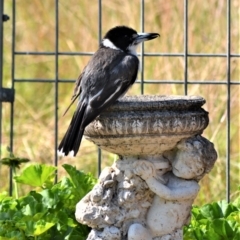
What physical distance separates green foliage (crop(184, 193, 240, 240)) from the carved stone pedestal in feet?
0.97

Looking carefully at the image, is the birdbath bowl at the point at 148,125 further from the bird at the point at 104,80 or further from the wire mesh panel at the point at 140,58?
the wire mesh panel at the point at 140,58

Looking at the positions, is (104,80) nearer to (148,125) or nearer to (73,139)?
(73,139)

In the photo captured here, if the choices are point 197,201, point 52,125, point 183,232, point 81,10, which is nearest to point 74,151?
point 183,232

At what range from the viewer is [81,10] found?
9398mm

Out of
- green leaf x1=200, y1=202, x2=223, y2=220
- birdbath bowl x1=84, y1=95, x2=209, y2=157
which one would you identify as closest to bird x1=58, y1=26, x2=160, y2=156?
birdbath bowl x1=84, y1=95, x2=209, y2=157

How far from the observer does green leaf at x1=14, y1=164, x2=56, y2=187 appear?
16.4 ft

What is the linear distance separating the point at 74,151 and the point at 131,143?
1.16 ft

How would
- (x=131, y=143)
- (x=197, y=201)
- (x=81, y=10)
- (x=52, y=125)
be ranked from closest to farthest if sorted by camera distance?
(x=131, y=143), (x=197, y=201), (x=52, y=125), (x=81, y=10)

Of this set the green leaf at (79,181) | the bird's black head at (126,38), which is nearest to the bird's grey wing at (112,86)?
the bird's black head at (126,38)

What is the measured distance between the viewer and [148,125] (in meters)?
4.19

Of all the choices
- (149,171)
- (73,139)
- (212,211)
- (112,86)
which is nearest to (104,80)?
(112,86)

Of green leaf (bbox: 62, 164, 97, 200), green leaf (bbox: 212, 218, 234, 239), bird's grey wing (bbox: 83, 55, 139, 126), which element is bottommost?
green leaf (bbox: 212, 218, 234, 239)

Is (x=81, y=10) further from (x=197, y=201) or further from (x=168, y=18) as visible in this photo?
(x=197, y=201)

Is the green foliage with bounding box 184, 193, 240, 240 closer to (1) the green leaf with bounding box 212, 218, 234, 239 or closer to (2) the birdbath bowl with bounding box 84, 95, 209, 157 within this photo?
(1) the green leaf with bounding box 212, 218, 234, 239
